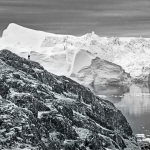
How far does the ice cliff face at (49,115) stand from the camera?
139ft

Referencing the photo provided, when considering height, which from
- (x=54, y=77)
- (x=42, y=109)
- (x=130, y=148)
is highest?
(x=54, y=77)

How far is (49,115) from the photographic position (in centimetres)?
4969

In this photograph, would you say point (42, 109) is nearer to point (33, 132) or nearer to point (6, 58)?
point (33, 132)

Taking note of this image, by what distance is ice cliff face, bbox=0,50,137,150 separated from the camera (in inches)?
1673

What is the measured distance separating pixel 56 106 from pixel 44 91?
3.86 meters

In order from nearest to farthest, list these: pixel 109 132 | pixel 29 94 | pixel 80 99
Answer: pixel 29 94
pixel 109 132
pixel 80 99

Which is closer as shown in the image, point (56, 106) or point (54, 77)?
point (56, 106)

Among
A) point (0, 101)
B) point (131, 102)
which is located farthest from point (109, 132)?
point (131, 102)

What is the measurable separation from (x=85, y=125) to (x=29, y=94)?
9.04 metres

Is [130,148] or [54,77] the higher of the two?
[54,77]

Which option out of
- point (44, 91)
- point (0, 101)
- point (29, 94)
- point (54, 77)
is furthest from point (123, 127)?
point (0, 101)

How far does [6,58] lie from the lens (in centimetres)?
6269

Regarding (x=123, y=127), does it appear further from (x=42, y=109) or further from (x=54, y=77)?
(x=42, y=109)

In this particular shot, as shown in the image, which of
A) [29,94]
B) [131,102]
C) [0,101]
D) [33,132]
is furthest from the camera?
[131,102]
